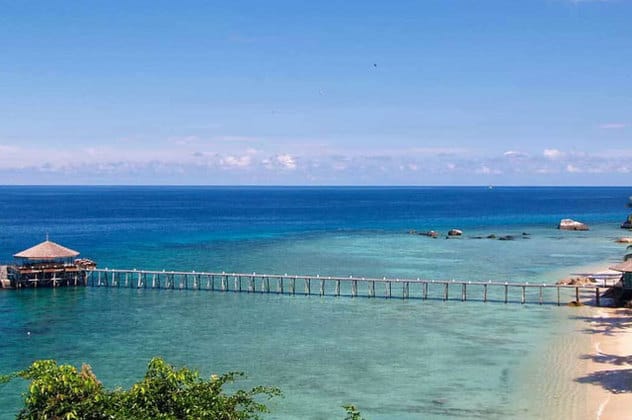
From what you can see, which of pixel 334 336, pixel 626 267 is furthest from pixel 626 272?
pixel 334 336

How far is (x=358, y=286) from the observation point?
182 ft

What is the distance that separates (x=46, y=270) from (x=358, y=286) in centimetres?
2519

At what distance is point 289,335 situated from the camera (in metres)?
39.3

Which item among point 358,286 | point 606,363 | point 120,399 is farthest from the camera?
point 358,286

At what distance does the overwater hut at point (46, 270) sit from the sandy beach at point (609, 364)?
3898 cm

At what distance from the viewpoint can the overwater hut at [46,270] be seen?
54.8 metres

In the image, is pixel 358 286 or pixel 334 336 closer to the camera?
pixel 334 336

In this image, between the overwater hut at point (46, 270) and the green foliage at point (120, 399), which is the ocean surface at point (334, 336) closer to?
the overwater hut at point (46, 270)

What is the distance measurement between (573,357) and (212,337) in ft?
63.1

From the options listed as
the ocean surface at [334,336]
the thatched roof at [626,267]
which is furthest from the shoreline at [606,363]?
the thatched roof at [626,267]

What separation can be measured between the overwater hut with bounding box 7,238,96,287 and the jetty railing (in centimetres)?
194

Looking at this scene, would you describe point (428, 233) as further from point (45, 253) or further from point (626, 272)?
point (45, 253)

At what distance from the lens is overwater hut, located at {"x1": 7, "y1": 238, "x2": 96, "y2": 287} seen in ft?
180

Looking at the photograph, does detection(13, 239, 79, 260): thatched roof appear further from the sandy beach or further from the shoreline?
the sandy beach
